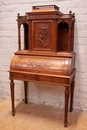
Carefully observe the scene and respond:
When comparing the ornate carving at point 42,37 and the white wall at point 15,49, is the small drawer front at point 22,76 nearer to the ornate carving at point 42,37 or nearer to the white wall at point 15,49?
the ornate carving at point 42,37

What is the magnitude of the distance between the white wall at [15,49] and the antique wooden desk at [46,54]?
0.68 feet

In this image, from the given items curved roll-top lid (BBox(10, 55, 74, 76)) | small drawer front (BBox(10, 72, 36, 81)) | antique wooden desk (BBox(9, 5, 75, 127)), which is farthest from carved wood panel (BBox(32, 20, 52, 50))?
small drawer front (BBox(10, 72, 36, 81))

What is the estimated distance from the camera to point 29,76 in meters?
2.11

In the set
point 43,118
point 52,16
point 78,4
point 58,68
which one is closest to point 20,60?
point 58,68

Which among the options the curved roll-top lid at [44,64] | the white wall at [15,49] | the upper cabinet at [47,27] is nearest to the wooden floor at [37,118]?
the white wall at [15,49]

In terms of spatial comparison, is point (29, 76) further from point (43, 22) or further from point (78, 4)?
point (78, 4)

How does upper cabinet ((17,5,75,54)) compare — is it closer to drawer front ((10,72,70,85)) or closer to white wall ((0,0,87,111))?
white wall ((0,0,87,111))

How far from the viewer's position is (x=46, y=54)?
7.00ft

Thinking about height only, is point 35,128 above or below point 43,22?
below

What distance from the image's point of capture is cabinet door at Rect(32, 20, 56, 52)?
82.7 inches

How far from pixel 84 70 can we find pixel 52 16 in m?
0.92

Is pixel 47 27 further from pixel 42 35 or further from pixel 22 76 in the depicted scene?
pixel 22 76

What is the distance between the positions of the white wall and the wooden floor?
156 mm

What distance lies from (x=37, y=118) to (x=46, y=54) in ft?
3.07
